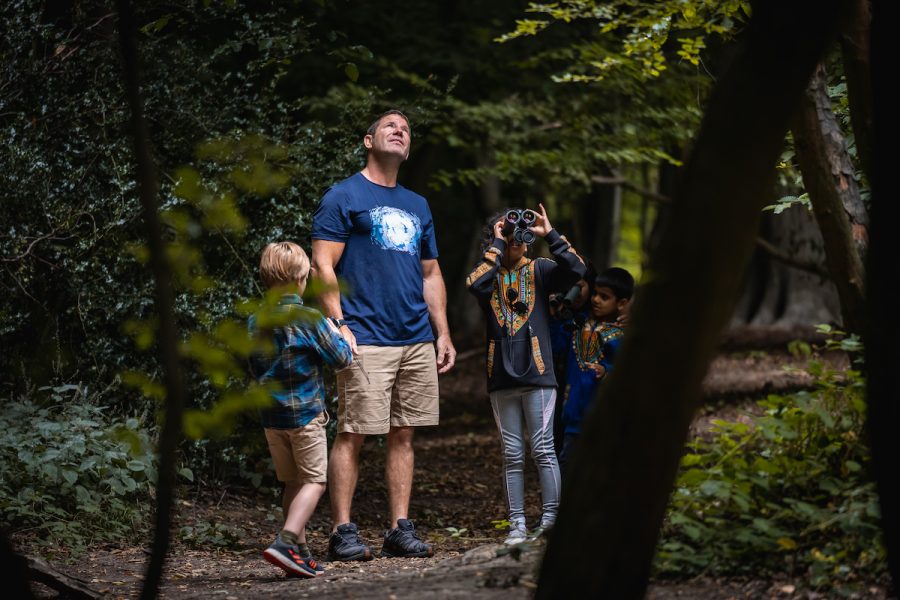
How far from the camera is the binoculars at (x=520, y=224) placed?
5.86 metres

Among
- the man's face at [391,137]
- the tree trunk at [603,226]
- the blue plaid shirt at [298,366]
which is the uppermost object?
the tree trunk at [603,226]

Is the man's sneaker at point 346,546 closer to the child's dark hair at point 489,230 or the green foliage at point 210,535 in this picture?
the green foliage at point 210,535

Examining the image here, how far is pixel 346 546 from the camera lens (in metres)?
5.47

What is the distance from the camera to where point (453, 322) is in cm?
2327

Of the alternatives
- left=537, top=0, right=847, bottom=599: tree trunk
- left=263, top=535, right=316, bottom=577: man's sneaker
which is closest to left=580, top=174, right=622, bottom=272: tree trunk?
left=263, top=535, right=316, bottom=577: man's sneaker

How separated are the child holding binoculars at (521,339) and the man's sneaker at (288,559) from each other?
1.23 meters

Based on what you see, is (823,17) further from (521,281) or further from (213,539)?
(213,539)

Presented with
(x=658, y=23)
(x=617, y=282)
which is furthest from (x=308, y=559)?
(x=658, y=23)

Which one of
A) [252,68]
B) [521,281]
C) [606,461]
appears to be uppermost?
[252,68]

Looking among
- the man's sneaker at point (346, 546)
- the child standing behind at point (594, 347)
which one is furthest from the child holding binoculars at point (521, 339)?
the man's sneaker at point (346, 546)

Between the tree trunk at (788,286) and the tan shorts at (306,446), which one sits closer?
the tan shorts at (306,446)

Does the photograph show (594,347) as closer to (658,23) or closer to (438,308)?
(438,308)

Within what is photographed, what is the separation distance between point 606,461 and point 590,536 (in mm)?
205

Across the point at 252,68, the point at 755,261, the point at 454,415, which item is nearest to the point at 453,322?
the point at 755,261
